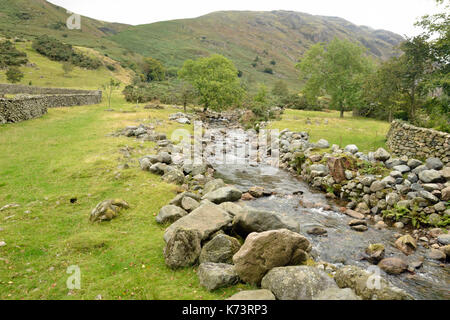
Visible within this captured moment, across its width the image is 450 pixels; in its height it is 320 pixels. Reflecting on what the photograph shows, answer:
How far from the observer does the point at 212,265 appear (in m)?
7.66

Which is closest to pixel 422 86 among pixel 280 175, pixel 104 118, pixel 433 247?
pixel 280 175

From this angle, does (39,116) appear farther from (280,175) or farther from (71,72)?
(71,72)

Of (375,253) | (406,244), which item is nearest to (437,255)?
(406,244)

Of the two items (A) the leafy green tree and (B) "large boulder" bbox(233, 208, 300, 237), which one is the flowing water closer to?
(B) "large boulder" bbox(233, 208, 300, 237)

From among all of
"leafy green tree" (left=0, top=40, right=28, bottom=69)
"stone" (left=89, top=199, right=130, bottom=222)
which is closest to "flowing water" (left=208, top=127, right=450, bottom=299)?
"stone" (left=89, top=199, right=130, bottom=222)

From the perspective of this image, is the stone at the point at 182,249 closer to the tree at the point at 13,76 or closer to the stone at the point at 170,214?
the stone at the point at 170,214

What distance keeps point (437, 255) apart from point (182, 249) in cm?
1001

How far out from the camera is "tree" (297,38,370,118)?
41344mm

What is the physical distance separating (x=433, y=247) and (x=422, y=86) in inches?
647

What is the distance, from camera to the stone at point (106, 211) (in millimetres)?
10742

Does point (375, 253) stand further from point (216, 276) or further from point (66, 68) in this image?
point (66, 68)

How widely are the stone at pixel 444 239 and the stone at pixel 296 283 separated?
7807 mm

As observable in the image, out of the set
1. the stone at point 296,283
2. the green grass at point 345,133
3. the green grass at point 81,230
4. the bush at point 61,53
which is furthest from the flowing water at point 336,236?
the bush at point 61,53
